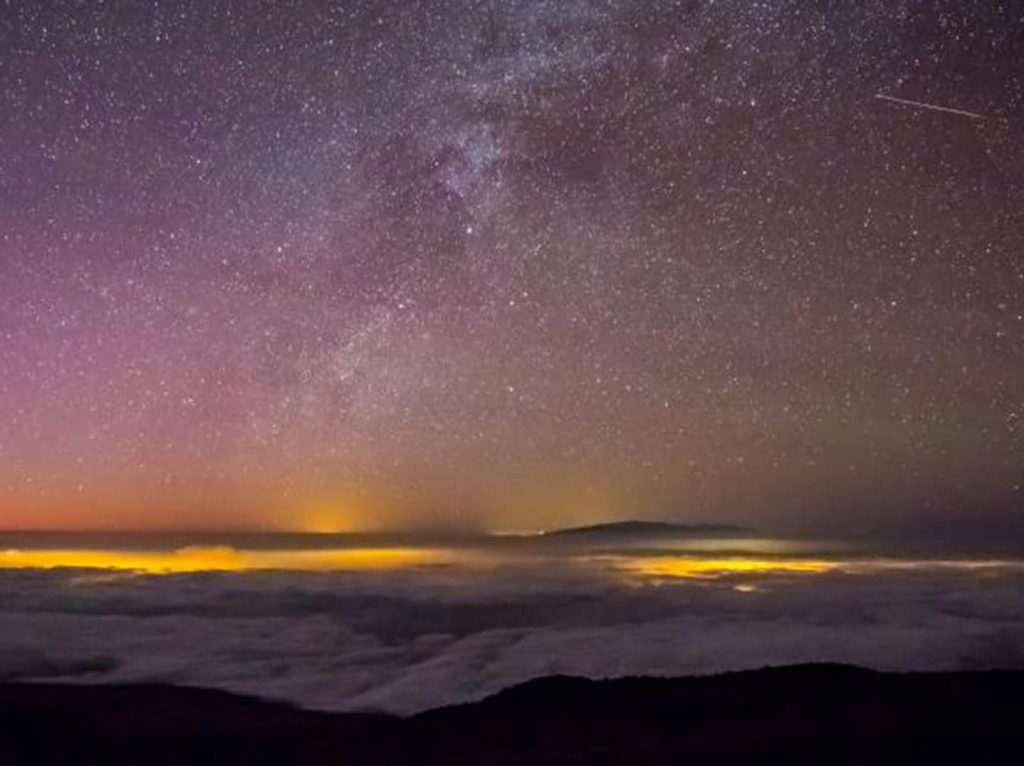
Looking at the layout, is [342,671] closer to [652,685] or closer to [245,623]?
[652,685]

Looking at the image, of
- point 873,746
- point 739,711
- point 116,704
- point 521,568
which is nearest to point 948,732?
point 873,746

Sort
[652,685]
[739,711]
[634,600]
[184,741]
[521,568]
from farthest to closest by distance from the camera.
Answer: [521,568] < [634,600] < [652,685] < [739,711] < [184,741]

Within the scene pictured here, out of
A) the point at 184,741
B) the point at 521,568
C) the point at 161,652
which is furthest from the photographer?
the point at 521,568

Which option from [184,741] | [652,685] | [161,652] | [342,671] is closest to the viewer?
[184,741]

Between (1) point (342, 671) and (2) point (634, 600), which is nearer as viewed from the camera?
(1) point (342, 671)

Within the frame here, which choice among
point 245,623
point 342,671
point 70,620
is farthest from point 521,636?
Result: point 70,620

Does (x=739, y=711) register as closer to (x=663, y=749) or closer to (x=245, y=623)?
(x=663, y=749)

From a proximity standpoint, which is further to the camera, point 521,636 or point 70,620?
point 70,620
